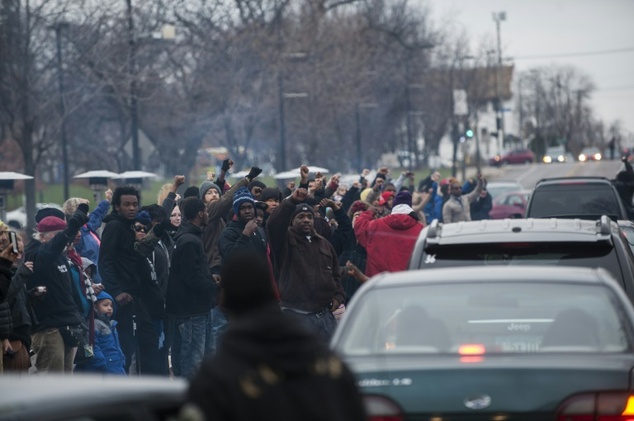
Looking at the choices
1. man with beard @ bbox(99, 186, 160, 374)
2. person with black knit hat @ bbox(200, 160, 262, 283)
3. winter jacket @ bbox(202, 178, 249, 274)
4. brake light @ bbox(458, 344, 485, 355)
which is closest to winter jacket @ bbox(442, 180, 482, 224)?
person with black knit hat @ bbox(200, 160, 262, 283)

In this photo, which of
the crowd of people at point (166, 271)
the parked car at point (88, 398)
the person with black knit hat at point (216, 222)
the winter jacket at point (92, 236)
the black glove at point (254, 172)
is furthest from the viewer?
the black glove at point (254, 172)

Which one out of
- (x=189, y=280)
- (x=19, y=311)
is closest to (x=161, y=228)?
(x=189, y=280)

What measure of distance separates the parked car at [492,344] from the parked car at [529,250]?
1.05 metres

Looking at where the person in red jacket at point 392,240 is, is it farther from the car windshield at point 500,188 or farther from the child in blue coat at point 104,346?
the car windshield at point 500,188

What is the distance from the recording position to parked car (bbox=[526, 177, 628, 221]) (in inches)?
789

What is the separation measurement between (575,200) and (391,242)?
7.03 metres

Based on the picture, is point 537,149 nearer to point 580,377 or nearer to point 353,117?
point 353,117

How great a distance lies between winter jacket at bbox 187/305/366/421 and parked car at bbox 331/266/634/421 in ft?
5.76

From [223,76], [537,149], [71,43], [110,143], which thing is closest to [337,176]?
[71,43]

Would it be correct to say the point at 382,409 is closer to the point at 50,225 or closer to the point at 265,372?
the point at 265,372

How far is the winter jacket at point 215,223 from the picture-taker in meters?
14.5

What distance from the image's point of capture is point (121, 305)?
1303 cm

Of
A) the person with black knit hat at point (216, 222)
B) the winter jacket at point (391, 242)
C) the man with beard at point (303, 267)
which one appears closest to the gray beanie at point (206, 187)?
the person with black knit hat at point (216, 222)

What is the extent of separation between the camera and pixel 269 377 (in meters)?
4.38
